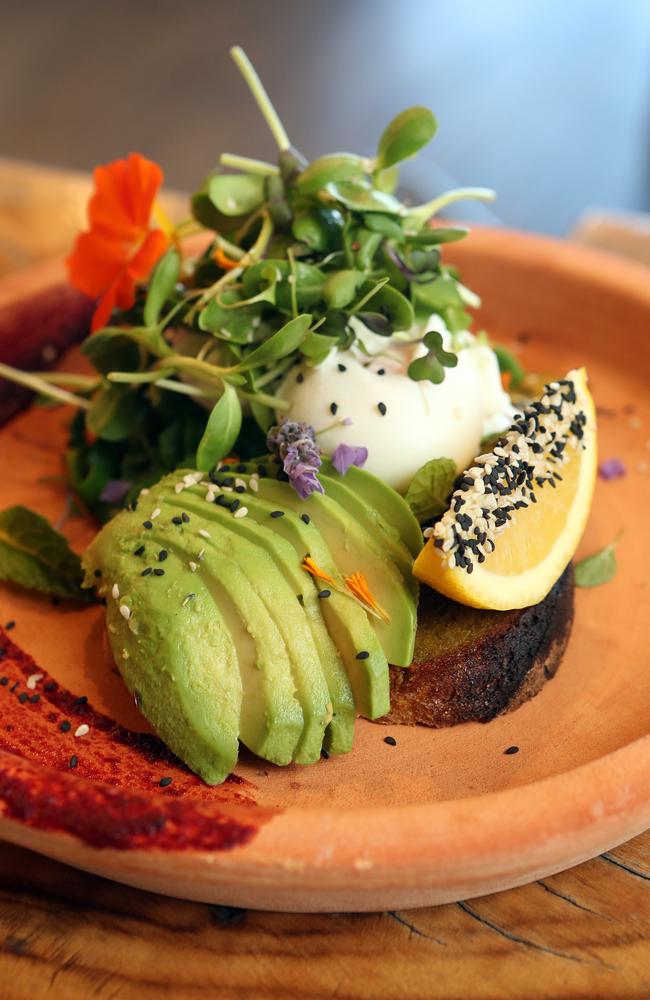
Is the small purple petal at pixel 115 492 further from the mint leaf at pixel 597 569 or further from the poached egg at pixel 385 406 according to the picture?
the mint leaf at pixel 597 569

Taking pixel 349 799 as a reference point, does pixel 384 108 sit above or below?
above

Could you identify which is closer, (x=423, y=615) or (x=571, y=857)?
(x=571, y=857)

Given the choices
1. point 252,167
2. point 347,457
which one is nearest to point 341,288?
point 347,457

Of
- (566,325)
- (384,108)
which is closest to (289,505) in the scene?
(566,325)

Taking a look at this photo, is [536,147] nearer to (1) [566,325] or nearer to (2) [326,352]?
(1) [566,325]

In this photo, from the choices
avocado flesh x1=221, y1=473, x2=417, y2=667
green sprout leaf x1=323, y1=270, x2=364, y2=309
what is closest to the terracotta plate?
avocado flesh x1=221, y1=473, x2=417, y2=667

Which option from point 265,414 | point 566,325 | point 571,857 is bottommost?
point 571,857

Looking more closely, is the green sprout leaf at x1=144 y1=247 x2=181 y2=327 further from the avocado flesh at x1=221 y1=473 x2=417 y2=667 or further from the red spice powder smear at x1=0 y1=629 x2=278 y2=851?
the red spice powder smear at x1=0 y1=629 x2=278 y2=851
